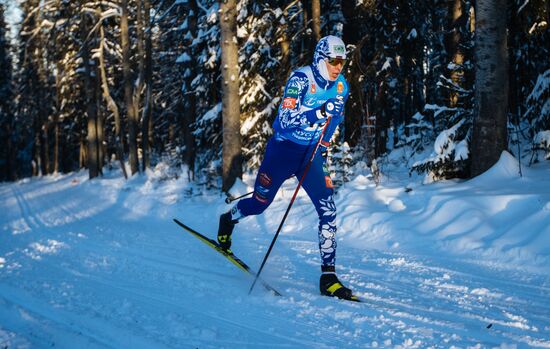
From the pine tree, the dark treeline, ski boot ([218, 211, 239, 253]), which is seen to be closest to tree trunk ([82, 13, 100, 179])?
the dark treeline

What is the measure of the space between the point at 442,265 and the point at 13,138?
46.3 m

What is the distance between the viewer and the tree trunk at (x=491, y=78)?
6793 millimetres

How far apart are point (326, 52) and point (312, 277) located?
7.60 feet

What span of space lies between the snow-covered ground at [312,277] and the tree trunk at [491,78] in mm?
396

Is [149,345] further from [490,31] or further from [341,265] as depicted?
[490,31]

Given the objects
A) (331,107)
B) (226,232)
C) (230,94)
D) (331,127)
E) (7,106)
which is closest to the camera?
(331,107)

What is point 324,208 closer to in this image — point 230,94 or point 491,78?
point 491,78

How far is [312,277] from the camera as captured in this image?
15.9 ft

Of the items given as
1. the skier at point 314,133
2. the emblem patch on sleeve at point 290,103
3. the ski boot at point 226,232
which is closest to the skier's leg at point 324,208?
the skier at point 314,133

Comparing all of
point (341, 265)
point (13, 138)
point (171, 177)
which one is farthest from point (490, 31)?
point (13, 138)

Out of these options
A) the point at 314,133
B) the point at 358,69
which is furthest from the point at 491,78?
the point at 358,69

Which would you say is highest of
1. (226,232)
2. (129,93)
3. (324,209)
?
(129,93)

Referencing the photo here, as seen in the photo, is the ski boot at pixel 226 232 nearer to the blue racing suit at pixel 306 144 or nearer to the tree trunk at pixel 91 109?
the blue racing suit at pixel 306 144

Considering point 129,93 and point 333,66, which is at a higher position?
point 129,93
